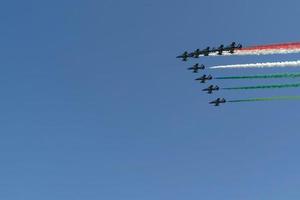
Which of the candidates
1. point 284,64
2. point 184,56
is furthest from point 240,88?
point 184,56

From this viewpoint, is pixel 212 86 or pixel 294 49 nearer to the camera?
pixel 294 49

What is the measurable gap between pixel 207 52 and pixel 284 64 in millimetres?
32629

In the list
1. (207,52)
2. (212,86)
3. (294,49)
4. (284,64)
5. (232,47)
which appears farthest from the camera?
(212,86)

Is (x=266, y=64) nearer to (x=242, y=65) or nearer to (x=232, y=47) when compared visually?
(x=242, y=65)

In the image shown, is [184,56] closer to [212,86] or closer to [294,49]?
[212,86]

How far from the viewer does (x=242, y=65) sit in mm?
120125

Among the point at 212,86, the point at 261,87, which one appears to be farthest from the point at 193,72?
the point at 261,87

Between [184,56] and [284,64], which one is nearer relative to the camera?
[284,64]

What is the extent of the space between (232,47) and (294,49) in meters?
27.4

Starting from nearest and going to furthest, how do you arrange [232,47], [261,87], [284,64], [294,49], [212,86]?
1. [294,49]
2. [284,64]
3. [261,87]
4. [232,47]
5. [212,86]

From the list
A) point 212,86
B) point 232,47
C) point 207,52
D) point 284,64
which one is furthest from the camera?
point 212,86

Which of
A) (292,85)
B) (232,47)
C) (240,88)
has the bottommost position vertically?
(292,85)

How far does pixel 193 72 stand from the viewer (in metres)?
151

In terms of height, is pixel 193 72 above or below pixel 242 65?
above
